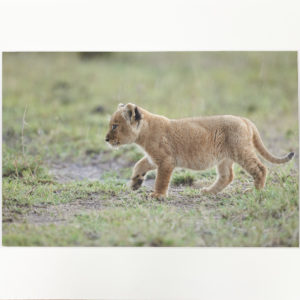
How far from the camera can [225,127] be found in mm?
6371

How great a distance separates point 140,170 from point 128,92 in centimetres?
384

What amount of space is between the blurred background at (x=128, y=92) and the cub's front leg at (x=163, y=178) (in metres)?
2.32

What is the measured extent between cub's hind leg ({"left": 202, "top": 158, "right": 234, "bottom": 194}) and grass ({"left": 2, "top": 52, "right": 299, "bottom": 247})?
0.13 metres

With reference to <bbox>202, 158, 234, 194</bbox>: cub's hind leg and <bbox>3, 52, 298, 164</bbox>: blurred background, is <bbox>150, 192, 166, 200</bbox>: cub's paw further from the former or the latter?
<bbox>3, 52, 298, 164</bbox>: blurred background

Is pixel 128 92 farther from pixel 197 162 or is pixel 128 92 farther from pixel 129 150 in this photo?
pixel 197 162

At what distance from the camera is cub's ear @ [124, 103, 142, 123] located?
627cm

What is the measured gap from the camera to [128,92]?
10.1 meters

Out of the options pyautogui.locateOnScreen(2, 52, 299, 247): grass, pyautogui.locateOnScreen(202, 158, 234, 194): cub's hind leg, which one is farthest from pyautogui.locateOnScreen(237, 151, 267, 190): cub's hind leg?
pyautogui.locateOnScreen(202, 158, 234, 194): cub's hind leg

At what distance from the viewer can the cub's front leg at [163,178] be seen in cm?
627

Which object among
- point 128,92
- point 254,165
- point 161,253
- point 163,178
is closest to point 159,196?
point 163,178

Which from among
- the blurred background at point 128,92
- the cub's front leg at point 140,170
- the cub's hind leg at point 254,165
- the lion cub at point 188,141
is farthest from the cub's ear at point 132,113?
the blurred background at point 128,92

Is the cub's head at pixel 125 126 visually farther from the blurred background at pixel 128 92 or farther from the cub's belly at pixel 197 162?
the blurred background at pixel 128 92

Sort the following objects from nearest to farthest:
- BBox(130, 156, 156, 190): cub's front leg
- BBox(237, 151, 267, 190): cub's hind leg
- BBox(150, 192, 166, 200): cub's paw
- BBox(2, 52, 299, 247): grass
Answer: BBox(2, 52, 299, 247): grass < BBox(237, 151, 267, 190): cub's hind leg < BBox(150, 192, 166, 200): cub's paw < BBox(130, 156, 156, 190): cub's front leg
